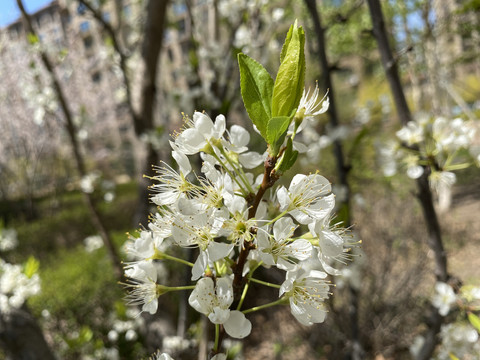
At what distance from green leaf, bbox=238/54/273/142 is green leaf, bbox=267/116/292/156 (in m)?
0.03

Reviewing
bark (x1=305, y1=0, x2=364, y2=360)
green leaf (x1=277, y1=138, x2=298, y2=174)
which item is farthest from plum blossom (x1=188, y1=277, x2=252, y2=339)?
bark (x1=305, y1=0, x2=364, y2=360)

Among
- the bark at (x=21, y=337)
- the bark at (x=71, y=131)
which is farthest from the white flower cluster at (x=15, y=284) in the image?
the bark at (x=71, y=131)

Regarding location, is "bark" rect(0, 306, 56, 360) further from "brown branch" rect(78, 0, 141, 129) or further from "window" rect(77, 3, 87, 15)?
"window" rect(77, 3, 87, 15)

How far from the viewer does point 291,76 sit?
604 mm

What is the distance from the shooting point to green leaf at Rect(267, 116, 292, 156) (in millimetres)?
583

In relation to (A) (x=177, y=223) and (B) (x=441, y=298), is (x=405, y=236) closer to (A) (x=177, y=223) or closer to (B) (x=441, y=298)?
(B) (x=441, y=298)

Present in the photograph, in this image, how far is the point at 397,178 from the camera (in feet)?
23.7

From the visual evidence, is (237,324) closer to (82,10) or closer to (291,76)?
(291,76)

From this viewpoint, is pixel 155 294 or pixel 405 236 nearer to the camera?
pixel 155 294

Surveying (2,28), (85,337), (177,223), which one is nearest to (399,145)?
(177,223)

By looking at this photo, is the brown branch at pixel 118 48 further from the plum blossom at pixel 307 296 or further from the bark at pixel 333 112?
the plum blossom at pixel 307 296

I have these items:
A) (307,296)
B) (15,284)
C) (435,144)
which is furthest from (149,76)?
(307,296)

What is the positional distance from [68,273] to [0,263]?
3139 mm

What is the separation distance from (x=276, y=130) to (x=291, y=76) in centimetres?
10
